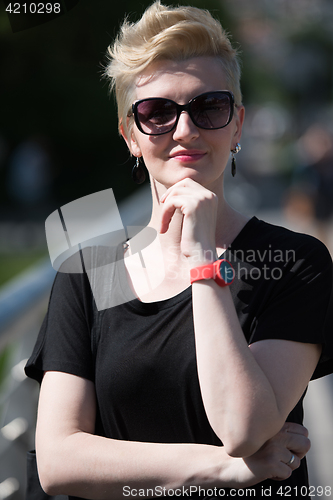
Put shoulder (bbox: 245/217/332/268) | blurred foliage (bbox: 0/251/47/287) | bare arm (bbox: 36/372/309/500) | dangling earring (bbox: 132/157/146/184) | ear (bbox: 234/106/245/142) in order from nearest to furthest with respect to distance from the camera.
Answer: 1. bare arm (bbox: 36/372/309/500)
2. shoulder (bbox: 245/217/332/268)
3. ear (bbox: 234/106/245/142)
4. dangling earring (bbox: 132/157/146/184)
5. blurred foliage (bbox: 0/251/47/287)

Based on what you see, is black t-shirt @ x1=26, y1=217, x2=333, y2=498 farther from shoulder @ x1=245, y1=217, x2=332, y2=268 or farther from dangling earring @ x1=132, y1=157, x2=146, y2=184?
dangling earring @ x1=132, y1=157, x2=146, y2=184

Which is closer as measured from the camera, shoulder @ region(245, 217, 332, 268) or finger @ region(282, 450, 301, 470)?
finger @ region(282, 450, 301, 470)

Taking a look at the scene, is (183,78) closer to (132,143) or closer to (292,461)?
(132,143)

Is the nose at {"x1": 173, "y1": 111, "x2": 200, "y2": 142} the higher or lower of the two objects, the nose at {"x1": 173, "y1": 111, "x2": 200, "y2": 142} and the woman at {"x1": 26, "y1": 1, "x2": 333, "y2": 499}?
the higher

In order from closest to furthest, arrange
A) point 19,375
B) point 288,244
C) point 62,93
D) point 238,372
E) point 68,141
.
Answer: point 238,372
point 288,244
point 19,375
point 68,141
point 62,93

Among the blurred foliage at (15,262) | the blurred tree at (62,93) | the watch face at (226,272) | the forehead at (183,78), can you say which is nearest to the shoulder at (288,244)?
the watch face at (226,272)

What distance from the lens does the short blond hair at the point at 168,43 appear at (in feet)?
5.67

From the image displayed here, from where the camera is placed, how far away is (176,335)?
5.34ft

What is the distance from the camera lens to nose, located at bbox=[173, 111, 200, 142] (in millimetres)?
1693

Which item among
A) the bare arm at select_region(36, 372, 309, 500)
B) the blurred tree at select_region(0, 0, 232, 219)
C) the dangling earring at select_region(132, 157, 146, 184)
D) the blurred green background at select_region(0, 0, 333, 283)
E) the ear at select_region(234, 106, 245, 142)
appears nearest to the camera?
the bare arm at select_region(36, 372, 309, 500)

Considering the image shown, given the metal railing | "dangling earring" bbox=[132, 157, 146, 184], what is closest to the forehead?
"dangling earring" bbox=[132, 157, 146, 184]

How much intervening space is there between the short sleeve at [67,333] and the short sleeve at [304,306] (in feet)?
1.78

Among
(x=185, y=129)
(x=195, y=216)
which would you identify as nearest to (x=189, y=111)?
(x=185, y=129)

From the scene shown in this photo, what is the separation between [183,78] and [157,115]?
14 centimetres
